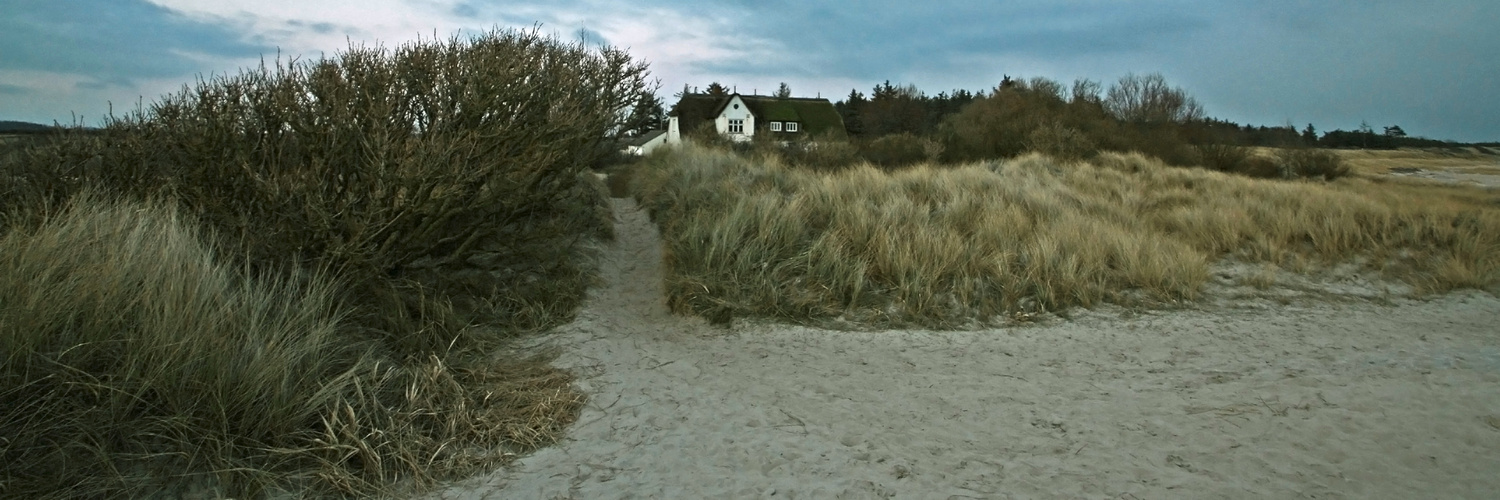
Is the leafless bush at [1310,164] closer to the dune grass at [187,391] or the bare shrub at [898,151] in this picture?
the bare shrub at [898,151]

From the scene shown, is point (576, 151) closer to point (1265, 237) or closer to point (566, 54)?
point (566, 54)

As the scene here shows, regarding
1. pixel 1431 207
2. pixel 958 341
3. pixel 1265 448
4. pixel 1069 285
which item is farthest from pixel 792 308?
pixel 1431 207

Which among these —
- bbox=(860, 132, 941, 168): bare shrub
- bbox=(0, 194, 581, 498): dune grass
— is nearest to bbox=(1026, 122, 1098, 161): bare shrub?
bbox=(860, 132, 941, 168): bare shrub

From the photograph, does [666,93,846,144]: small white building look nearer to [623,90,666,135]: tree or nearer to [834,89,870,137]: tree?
[834,89,870,137]: tree

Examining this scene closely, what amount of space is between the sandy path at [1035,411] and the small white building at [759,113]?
34.7 metres

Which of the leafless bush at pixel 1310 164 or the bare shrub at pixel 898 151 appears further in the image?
the bare shrub at pixel 898 151

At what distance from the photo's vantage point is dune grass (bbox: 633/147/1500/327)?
341 inches

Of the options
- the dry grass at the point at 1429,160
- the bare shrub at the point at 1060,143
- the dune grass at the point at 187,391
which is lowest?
the dune grass at the point at 187,391

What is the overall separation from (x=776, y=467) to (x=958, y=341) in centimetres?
333

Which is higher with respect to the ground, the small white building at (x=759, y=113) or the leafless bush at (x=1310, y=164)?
the small white building at (x=759, y=113)

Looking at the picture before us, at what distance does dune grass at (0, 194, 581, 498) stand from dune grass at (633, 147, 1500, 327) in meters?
3.48

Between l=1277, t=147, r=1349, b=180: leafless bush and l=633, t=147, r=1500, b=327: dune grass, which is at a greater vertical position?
l=1277, t=147, r=1349, b=180: leafless bush

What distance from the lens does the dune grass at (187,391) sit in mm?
4027

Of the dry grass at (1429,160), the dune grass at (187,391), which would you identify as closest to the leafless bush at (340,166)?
the dune grass at (187,391)
